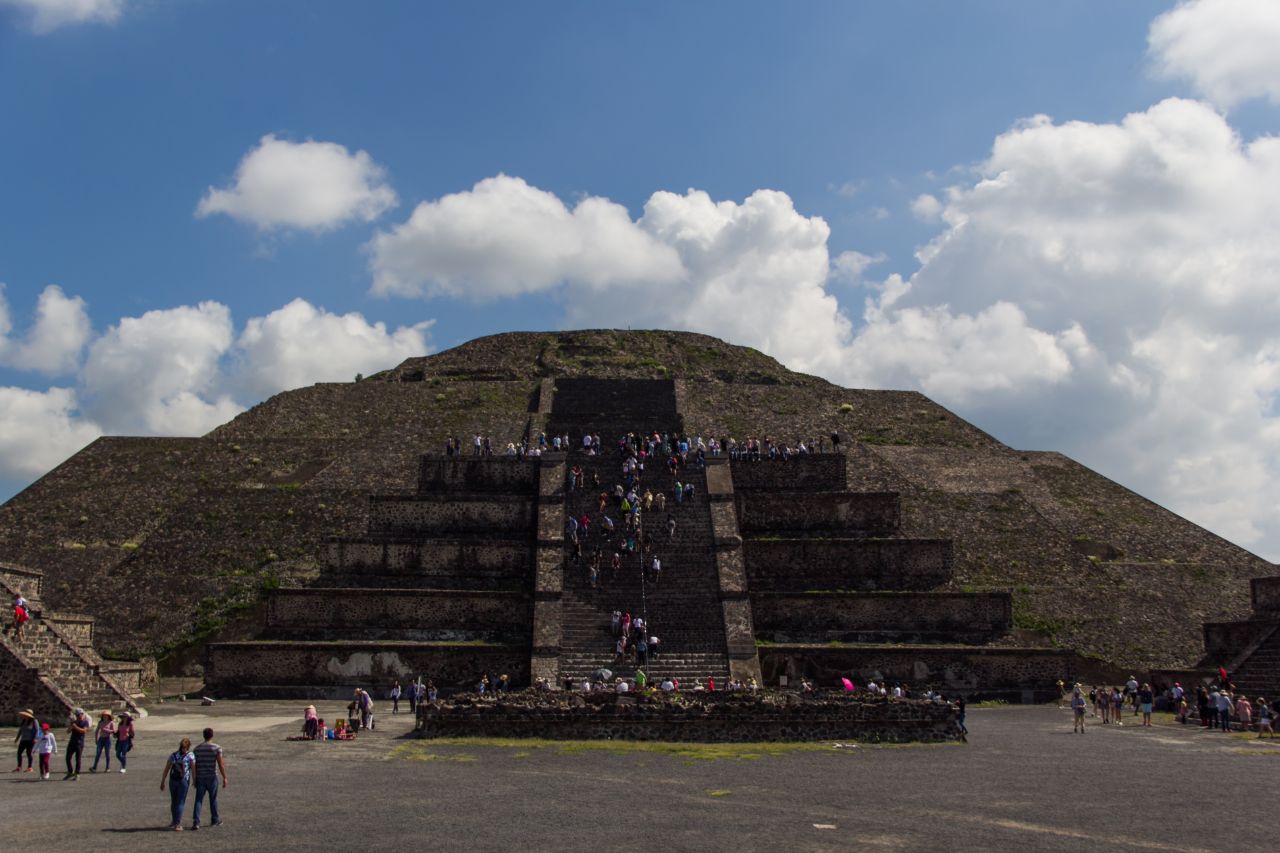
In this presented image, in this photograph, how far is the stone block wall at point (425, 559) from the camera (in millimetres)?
26734

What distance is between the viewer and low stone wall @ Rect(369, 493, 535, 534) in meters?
28.4

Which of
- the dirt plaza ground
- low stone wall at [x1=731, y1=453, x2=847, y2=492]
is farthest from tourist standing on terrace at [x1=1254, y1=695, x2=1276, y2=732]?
low stone wall at [x1=731, y1=453, x2=847, y2=492]

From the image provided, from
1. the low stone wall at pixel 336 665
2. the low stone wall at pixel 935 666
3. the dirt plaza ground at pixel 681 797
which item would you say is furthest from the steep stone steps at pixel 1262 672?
the low stone wall at pixel 336 665

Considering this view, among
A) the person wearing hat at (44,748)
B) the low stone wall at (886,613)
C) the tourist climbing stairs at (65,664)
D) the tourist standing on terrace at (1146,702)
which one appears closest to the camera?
the person wearing hat at (44,748)

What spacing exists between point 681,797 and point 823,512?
17710 millimetres

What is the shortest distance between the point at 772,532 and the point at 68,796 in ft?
63.9

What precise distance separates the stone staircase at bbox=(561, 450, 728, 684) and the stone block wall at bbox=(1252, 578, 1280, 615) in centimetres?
1198

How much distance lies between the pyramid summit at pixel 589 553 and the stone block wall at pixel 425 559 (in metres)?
0.05

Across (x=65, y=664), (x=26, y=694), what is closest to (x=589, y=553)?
(x=65, y=664)

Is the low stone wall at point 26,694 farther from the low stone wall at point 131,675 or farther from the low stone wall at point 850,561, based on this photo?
the low stone wall at point 850,561

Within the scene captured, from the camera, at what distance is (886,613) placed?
82.7 ft

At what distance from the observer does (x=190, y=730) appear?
60.2 feet

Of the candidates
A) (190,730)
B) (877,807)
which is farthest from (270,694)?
(877,807)

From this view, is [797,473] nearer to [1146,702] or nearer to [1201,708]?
[1146,702]
